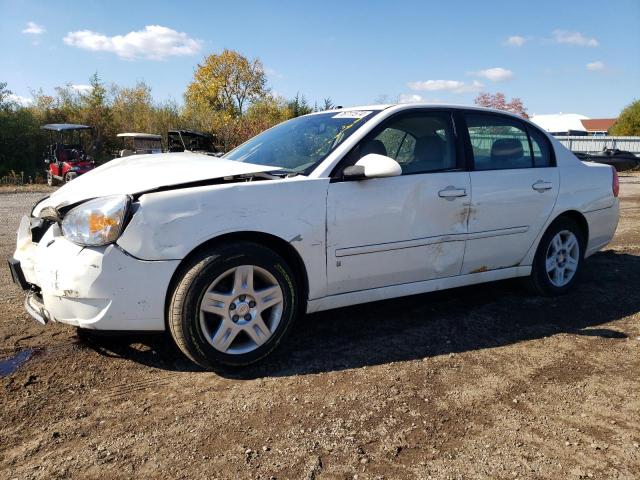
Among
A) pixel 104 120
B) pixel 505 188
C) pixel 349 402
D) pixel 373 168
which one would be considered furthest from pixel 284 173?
pixel 104 120

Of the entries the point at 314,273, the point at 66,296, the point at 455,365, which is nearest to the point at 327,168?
the point at 314,273

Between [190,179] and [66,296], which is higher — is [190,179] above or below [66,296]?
above

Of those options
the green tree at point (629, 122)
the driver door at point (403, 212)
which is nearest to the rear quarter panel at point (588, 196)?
the driver door at point (403, 212)

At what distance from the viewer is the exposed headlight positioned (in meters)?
2.90

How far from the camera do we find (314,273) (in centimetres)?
344

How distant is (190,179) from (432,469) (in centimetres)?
208

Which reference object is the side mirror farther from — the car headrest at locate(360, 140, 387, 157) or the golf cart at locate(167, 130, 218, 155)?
the golf cart at locate(167, 130, 218, 155)

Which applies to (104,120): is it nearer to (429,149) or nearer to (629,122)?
(429,149)

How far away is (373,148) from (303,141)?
1.91ft

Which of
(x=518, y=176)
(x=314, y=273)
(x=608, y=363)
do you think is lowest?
(x=608, y=363)

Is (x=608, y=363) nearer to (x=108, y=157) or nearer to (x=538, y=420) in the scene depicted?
(x=538, y=420)

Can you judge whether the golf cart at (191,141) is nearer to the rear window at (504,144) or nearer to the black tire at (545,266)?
the rear window at (504,144)

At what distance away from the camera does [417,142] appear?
400 cm

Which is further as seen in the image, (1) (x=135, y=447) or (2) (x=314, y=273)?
(2) (x=314, y=273)
